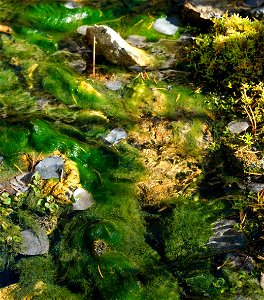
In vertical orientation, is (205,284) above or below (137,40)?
below

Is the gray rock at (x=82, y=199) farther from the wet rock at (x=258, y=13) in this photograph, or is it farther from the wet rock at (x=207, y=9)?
the wet rock at (x=258, y=13)

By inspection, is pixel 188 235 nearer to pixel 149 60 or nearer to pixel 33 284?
pixel 33 284

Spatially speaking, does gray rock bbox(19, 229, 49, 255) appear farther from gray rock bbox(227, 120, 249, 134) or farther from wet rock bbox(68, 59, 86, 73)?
wet rock bbox(68, 59, 86, 73)

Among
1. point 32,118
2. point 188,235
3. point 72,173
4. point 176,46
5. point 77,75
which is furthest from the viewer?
point 176,46

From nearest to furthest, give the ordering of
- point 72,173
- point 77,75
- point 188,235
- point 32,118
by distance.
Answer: point 188,235 → point 72,173 → point 32,118 → point 77,75

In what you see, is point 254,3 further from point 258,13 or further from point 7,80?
point 7,80

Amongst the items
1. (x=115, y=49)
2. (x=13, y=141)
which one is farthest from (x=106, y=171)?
(x=115, y=49)

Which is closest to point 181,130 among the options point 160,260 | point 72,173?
point 72,173
